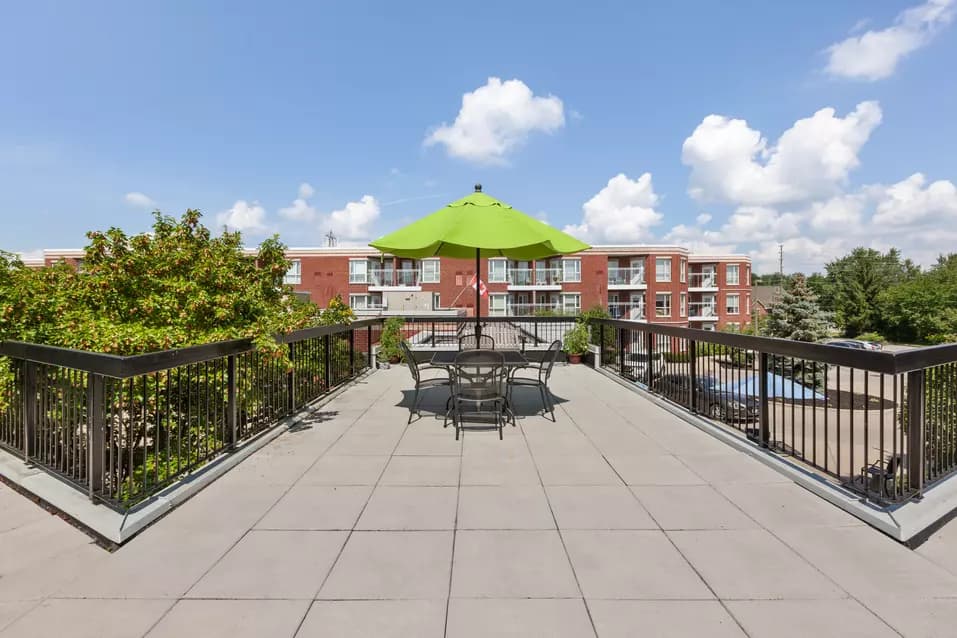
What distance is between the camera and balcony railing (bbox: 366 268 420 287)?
35000 millimetres

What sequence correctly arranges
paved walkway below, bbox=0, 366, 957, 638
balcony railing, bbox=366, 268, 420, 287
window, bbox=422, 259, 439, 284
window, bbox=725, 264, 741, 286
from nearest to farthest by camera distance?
paved walkway below, bbox=0, 366, 957, 638
window, bbox=422, 259, 439, 284
balcony railing, bbox=366, 268, 420, 287
window, bbox=725, 264, 741, 286

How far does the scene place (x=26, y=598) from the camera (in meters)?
1.97

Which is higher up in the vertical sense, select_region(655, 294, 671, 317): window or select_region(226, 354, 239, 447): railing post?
select_region(655, 294, 671, 317): window

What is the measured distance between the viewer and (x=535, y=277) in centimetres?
3503

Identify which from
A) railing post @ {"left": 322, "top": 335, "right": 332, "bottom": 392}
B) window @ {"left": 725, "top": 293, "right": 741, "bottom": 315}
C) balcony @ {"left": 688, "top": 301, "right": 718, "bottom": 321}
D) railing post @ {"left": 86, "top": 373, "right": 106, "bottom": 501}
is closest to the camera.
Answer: railing post @ {"left": 86, "top": 373, "right": 106, "bottom": 501}

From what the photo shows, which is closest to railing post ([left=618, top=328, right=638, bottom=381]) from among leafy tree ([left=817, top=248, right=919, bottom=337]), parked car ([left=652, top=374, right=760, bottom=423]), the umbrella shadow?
parked car ([left=652, top=374, right=760, bottom=423])

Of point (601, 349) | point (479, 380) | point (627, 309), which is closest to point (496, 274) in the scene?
point (627, 309)

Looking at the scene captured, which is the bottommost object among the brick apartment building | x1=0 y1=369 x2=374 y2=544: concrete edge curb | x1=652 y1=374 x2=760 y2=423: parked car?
x1=0 y1=369 x2=374 y2=544: concrete edge curb

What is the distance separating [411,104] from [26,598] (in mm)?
12462

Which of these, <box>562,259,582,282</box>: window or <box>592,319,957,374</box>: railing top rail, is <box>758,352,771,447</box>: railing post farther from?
<box>562,259,582,282</box>: window

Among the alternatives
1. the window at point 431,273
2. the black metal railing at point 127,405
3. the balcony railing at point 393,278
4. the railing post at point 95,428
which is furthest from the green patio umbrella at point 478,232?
the balcony railing at point 393,278

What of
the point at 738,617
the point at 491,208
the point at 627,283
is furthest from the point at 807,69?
the point at 627,283

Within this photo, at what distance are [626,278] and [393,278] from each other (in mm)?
19921

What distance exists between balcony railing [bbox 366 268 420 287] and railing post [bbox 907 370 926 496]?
33.3 metres
